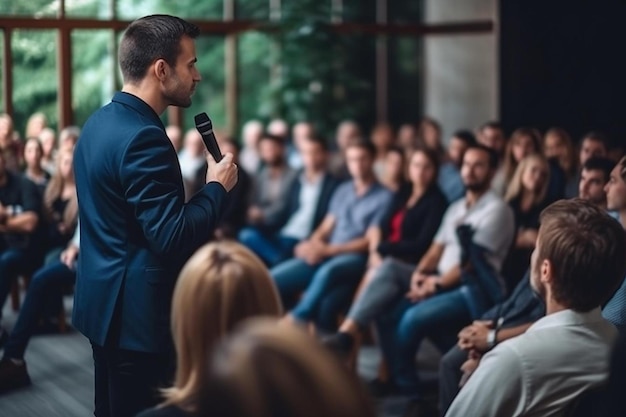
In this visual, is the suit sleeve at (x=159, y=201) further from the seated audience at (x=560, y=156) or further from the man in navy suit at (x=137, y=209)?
the seated audience at (x=560, y=156)

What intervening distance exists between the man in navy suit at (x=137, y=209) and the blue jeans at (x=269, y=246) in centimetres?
375

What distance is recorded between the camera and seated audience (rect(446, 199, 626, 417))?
93.0 inches

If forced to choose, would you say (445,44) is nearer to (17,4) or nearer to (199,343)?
(17,4)

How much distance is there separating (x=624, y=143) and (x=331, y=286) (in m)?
3.49

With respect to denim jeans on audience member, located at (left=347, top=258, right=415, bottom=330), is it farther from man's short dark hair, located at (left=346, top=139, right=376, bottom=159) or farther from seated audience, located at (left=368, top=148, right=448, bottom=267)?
man's short dark hair, located at (left=346, top=139, right=376, bottom=159)

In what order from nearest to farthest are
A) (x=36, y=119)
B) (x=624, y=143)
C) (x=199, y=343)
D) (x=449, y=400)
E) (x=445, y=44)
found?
(x=199, y=343) < (x=449, y=400) < (x=36, y=119) < (x=624, y=143) < (x=445, y=44)

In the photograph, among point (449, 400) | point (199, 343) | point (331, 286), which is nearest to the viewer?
point (199, 343)

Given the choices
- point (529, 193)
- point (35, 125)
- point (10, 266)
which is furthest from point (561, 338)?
point (35, 125)

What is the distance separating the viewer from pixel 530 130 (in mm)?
6477

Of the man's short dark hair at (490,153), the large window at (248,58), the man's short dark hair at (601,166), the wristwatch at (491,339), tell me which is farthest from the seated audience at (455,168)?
the wristwatch at (491,339)

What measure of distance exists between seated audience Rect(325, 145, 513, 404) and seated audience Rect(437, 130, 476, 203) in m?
1.58

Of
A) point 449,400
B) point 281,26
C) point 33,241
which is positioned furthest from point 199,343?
point 281,26

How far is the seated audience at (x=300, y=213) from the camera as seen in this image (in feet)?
21.5

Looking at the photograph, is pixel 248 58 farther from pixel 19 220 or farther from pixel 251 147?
pixel 19 220
